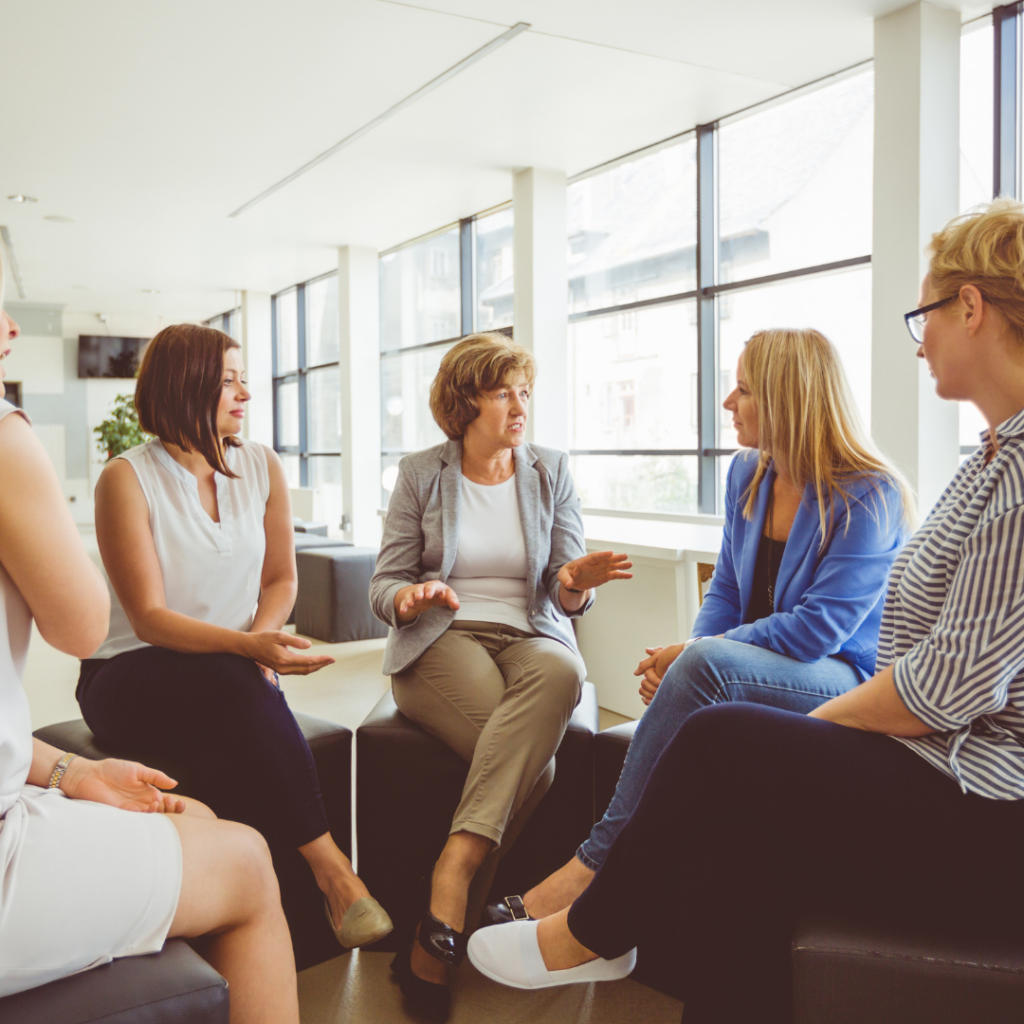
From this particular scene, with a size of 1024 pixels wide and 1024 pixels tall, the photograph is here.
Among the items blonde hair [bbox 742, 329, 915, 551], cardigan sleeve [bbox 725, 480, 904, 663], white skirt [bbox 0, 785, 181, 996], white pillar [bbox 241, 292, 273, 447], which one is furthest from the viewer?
white pillar [bbox 241, 292, 273, 447]

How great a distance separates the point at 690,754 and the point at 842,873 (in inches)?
9.8

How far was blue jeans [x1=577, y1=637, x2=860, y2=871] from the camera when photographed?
5.16 feet

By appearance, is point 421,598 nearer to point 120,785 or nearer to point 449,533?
point 449,533

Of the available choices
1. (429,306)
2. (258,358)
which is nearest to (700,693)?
(429,306)

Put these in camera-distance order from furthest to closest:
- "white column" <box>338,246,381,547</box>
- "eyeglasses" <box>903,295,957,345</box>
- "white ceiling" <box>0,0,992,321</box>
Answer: "white column" <box>338,246,381,547</box> < "white ceiling" <box>0,0,992,321</box> < "eyeglasses" <box>903,295,957,345</box>

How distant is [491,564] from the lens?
2.19m

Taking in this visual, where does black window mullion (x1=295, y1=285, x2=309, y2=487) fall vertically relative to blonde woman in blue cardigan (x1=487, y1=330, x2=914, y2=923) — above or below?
above

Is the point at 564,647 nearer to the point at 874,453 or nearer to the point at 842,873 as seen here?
the point at 874,453

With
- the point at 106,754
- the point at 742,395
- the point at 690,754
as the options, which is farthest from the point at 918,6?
the point at 106,754

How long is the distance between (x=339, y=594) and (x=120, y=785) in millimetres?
4077

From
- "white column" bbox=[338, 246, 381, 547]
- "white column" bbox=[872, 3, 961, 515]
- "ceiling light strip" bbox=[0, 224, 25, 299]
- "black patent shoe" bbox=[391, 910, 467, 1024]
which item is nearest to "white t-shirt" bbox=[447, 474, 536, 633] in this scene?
"black patent shoe" bbox=[391, 910, 467, 1024]

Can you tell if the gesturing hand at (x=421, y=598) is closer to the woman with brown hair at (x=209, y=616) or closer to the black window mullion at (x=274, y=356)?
the woman with brown hair at (x=209, y=616)

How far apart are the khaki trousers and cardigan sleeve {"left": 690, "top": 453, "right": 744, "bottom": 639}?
0.32 meters

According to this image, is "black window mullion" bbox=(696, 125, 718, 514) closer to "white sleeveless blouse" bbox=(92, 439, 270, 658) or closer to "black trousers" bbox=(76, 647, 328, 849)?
"white sleeveless blouse" bbox=(92, 439, 270, 658)
